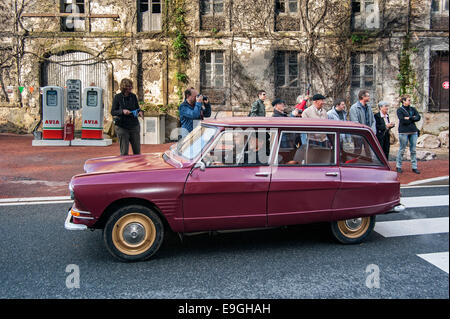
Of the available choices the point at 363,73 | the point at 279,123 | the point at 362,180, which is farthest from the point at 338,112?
the point at 363,73

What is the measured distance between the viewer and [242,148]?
16.1ft

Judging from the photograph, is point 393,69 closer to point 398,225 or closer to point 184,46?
point 184,46

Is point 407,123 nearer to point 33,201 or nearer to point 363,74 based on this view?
point 33,201

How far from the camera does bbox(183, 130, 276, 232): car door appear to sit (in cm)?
460

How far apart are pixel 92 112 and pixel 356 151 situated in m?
11.9

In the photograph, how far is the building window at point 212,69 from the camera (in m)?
18.8

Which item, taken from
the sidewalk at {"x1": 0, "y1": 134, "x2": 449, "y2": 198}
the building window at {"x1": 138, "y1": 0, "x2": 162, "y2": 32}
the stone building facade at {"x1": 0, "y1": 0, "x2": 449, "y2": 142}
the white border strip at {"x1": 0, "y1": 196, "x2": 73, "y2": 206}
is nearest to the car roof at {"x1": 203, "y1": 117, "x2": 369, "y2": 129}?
the sidewalk at {"x1": 0, "y1": 134, "x2": 449, "y2": 198}

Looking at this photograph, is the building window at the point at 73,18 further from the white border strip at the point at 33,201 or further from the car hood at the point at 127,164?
the car hood at the point at 127,164

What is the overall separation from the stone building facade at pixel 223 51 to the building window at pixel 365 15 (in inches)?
2.0

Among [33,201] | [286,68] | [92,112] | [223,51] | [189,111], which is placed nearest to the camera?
[33,201]

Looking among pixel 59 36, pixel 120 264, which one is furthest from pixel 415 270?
pixel 59 36
